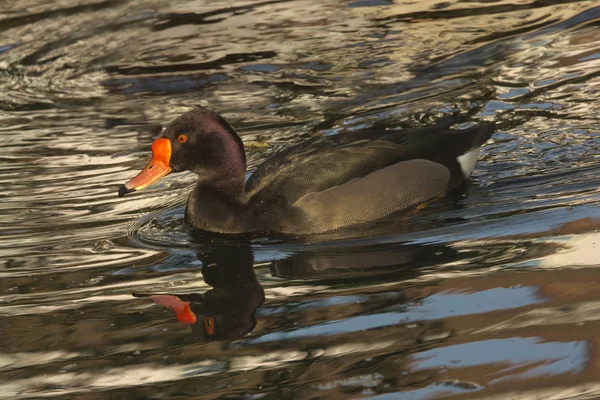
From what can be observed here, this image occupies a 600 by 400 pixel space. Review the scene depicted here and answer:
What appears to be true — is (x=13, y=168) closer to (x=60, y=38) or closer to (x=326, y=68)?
(x=326, y=68)

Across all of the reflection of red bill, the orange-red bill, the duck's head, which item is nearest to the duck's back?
the duck's head

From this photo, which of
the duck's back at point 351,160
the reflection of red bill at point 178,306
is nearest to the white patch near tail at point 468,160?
the duck's back at point 351,160

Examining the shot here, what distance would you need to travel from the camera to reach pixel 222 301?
19.9 ft

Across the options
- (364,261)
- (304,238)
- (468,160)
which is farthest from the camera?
(468,160)

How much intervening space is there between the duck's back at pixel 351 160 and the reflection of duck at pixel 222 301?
638 mm

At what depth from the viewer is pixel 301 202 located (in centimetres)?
741

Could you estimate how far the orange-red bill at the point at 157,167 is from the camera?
7730 mm

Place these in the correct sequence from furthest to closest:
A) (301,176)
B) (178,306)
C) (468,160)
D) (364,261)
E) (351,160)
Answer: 1. (468,160)
2. (351,160)
3. (301,176)
4. (364,261)
5. (178,306)

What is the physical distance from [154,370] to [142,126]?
602 centimetres

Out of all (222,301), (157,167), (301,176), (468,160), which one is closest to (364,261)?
(222,301)

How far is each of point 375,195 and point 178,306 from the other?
6.93 ft

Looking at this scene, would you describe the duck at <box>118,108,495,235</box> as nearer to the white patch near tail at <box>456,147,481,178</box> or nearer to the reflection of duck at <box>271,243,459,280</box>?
the white patch near tail at <box>456,147,481,178</box>

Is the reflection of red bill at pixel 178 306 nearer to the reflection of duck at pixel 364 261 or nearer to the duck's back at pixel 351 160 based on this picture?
the reflection of duck at pixel 364 261

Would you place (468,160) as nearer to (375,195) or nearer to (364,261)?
(375,195)
